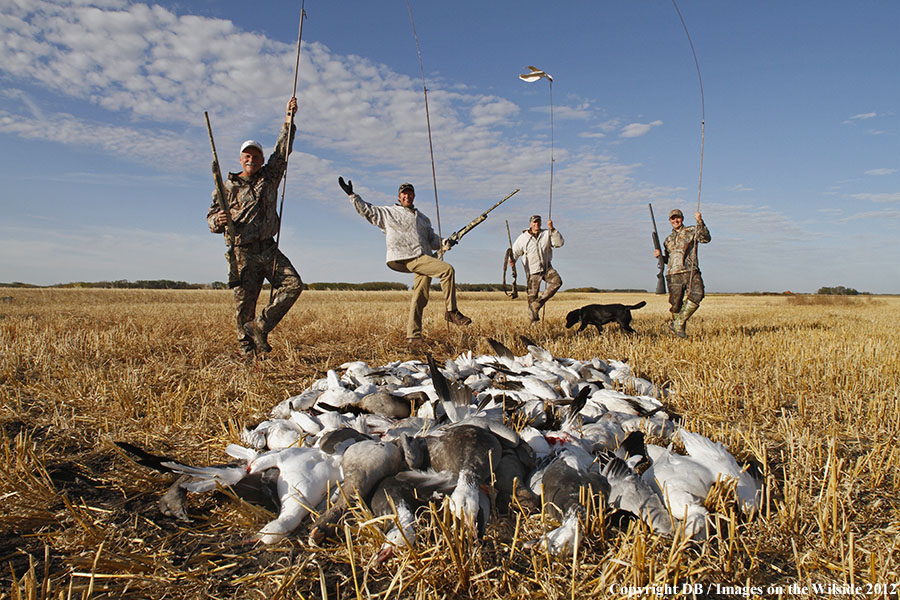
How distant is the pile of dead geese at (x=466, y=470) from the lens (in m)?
2.18

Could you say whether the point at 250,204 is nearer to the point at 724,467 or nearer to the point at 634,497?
the point at 634,497

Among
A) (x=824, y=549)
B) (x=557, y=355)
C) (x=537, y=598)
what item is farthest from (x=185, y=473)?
(x=557, y=355)

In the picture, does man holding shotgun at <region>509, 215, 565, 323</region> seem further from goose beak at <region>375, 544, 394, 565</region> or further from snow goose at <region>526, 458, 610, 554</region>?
goose beak at <region>375, 544, 394, 565</region>

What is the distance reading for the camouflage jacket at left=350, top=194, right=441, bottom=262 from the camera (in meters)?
7.08

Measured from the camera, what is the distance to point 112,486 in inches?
107

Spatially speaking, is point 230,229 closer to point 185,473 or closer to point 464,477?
Result: point 185,473

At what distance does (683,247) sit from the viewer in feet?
28.6

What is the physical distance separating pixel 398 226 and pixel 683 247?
5161 mm

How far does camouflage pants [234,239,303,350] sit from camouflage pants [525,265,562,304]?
16.6ft

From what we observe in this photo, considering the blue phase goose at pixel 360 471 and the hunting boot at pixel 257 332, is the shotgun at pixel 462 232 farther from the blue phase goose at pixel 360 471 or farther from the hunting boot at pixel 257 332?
the blue phase goose at pixel 360 471

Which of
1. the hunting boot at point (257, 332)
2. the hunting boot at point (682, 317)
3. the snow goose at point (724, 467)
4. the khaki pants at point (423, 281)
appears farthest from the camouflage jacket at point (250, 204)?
the hunting boot at point (682, 317)

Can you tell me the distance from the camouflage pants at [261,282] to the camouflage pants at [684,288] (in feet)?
21.6

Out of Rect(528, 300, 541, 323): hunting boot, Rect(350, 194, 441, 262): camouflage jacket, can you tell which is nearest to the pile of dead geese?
Rect(350, 194, 441, 262): camouflage jacket

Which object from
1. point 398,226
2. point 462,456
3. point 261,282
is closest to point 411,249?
point 398,226
